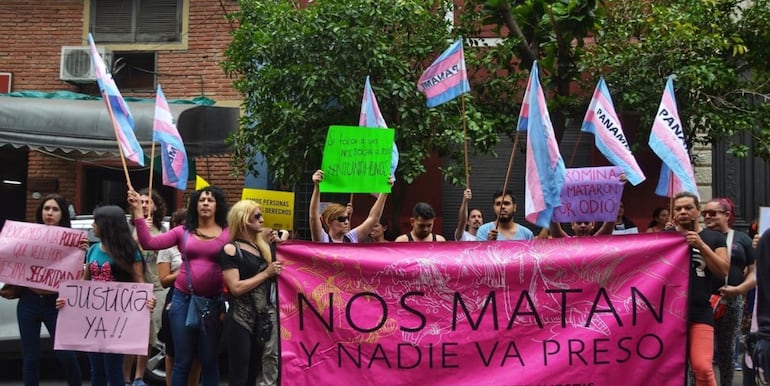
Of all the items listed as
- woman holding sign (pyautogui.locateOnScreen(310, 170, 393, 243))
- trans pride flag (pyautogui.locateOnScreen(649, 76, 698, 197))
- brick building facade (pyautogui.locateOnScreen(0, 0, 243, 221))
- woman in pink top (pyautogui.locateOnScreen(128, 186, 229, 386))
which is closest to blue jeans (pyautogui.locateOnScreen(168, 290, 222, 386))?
woman in pink top (pyautogui.locateOnScreen(128, 186, 229, 386))

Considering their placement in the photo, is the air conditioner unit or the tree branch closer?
the tree branch

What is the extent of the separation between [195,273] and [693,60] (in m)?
7.36

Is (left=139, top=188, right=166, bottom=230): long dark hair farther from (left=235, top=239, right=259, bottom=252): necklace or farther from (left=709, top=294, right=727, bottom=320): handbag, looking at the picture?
(left=709, top=294, right=727, bottom=320): handbag

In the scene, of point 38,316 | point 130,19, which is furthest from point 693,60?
point 130,19

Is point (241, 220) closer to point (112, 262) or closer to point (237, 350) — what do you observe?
point (237, 350)

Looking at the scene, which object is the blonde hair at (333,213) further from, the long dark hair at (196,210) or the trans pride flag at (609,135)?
the trans pride flag at (609,135)

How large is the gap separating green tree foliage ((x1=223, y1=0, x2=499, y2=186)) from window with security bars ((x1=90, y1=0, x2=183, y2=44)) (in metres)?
3.49

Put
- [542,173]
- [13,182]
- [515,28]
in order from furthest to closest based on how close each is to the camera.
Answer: [13,182], [515,28], [542,173]

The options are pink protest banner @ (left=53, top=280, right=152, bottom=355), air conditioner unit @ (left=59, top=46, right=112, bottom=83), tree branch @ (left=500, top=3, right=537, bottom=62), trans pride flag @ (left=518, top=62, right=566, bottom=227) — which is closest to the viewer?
trans pride flag @ (left=518, top=62, right=566, bottom=227)

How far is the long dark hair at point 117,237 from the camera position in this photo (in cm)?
727

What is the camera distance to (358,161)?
25.0 ft

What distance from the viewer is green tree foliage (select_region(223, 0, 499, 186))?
11.8 m

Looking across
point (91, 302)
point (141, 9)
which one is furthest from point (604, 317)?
point (141, 9)

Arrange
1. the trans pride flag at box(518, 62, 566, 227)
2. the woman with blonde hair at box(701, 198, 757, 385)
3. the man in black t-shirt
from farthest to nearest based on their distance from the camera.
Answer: the woman with blonde hair at box(701, 198, 757, 385)
the trans pride flag at box(518, 62, 566, 227)
the man in black t-shirt
